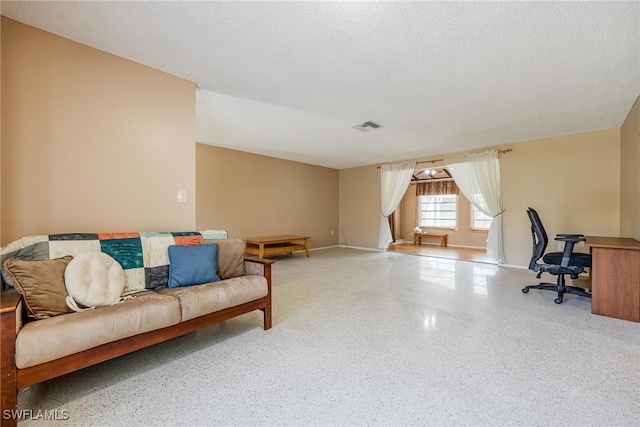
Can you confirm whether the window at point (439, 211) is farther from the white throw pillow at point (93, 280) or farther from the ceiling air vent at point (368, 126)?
the white throw pillow at point (93, 280)

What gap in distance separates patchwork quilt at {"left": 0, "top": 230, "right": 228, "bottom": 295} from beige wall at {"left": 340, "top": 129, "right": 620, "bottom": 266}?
531 cm

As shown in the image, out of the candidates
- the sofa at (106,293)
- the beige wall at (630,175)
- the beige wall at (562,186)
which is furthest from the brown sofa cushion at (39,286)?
the beige wall at (562,186)

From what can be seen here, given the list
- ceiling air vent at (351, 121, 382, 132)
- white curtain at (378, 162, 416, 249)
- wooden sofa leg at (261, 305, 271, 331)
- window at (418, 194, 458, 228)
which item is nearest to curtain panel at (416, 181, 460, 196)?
window at (418, 194, 458, 228)

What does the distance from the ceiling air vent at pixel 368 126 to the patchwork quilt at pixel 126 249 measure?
2.70m

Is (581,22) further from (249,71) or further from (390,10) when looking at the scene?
(249,71)

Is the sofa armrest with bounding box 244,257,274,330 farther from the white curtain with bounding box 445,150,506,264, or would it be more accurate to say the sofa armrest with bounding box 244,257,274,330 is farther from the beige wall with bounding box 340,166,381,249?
the beige wall with bounding box 340,166,381,249

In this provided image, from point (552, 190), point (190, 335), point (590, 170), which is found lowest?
point (190, 335)

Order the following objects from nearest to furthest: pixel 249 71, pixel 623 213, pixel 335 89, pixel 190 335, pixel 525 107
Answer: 1. pixel 190 335
2. pixel 249 71
3. pixel 335 89
4. pixel 525 107
5. pixel 623 213

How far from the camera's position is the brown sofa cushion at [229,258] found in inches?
94.2

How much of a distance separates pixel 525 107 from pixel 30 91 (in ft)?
15.4

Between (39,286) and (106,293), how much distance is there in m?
0.32

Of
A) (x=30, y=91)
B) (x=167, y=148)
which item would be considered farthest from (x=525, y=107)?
(x=30, y=91)

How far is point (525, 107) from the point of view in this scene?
3186 mm

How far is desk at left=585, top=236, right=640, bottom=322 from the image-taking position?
2.55 meters
